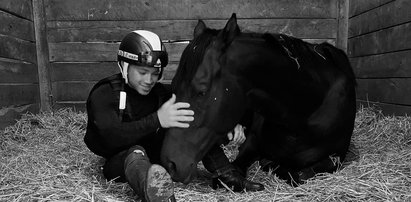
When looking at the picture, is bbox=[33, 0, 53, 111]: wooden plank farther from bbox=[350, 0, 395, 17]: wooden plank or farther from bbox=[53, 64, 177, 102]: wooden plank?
bbox=[350, 0, 395, 17]: wooden plank

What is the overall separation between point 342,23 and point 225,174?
2.94m

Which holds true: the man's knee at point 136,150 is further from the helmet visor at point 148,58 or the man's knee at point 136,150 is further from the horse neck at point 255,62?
the horse neck at point 255,62

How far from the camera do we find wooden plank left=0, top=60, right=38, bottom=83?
3.14 metres

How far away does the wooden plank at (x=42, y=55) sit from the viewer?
4.05 metres

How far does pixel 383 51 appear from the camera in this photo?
10.6 feet

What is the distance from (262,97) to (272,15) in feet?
8.69

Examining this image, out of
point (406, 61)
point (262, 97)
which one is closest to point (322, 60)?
point (262, 97)

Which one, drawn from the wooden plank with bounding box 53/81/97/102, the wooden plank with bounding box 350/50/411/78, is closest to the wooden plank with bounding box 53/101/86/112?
the wooden plank with bounding box 53/81/97/102

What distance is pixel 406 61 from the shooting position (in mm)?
2836

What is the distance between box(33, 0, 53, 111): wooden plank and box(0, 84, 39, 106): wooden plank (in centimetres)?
12

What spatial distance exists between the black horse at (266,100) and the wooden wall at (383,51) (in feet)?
3.31

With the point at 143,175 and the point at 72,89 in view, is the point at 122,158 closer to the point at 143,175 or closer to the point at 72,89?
the point at 143,175

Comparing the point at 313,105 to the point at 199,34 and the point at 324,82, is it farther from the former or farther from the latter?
the point at 199,34

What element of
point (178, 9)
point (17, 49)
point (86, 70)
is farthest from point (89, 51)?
point (178, 9)
